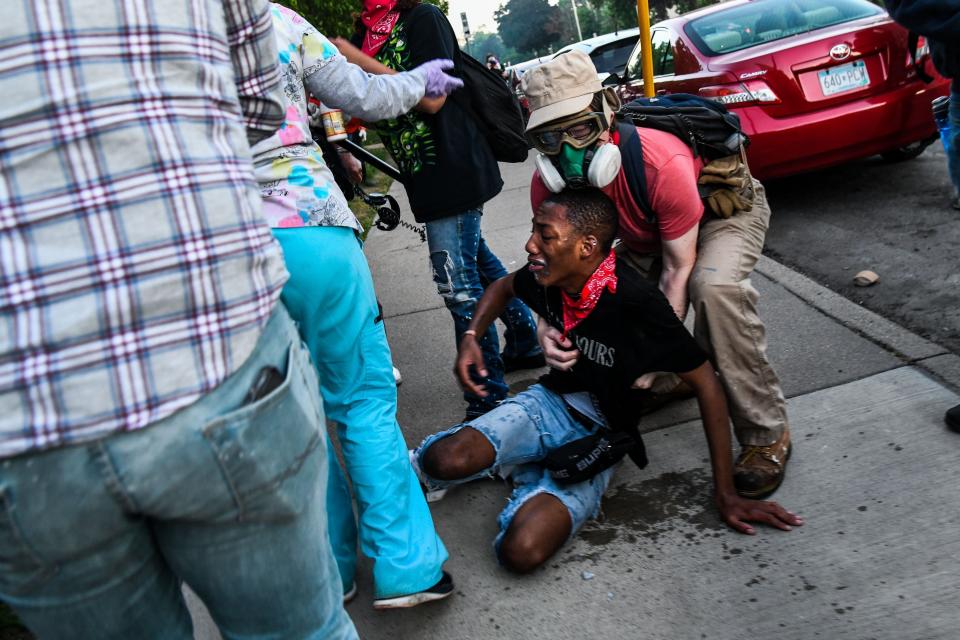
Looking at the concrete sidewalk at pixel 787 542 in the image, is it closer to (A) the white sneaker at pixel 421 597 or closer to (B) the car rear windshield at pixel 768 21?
(A) the white sneaker at pixel 421 597

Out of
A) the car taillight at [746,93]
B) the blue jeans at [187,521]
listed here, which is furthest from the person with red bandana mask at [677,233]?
the car taillight at [746,93]

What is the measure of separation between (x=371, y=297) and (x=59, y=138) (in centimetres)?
131

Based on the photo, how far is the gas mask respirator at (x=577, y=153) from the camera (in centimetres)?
271

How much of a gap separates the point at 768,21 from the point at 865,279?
2.54 metres

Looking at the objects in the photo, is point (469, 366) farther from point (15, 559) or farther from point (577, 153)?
point (15, 559)

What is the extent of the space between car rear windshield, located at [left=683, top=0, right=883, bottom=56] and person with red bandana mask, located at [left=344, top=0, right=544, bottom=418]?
11.1 feet

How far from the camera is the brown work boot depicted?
2.70 meters

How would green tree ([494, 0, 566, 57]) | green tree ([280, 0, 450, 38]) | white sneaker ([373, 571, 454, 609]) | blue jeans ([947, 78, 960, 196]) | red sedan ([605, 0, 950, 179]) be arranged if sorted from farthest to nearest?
green tree ([494, 0, 566, 57])
green tree ([280, 0, 450, 38])
red sedan ([605, 0, 950, 179])
blue jeans ([947, 78, 960, 196])
white sneaker ([373, 571, 454, 609])

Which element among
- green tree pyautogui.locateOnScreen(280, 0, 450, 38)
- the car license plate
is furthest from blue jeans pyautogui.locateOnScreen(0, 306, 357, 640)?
green tree pyautogui.locateOnScreen(280, 0, 450, 38)

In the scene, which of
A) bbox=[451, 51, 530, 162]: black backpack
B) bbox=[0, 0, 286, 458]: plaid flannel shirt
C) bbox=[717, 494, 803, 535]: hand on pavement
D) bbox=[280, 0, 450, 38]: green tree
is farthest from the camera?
bbox=[280, 0, 450, 38]: green tree

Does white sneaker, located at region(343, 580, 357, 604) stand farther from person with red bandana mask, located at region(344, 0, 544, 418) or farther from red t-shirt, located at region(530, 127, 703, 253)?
red t-shirt, located at region(530, 127, 703, 253)

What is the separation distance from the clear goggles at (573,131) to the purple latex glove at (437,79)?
1.16 feet

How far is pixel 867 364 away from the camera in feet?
11.2

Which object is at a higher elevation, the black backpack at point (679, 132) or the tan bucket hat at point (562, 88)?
the tan bucket hat at point (562, 88)
